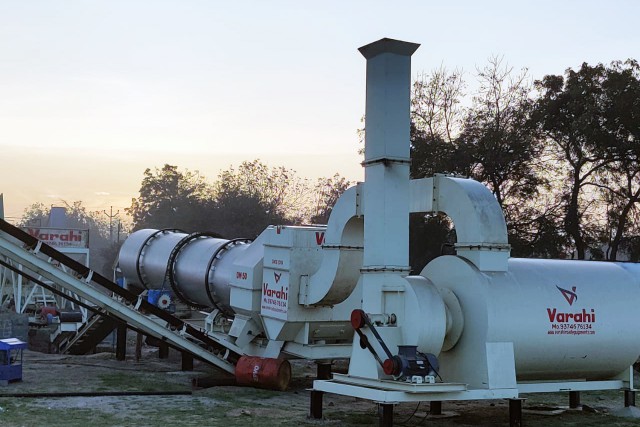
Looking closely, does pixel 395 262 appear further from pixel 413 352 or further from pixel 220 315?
pixel 220 315

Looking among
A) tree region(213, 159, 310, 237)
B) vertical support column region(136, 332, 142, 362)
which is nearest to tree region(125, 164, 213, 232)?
tree region(213, 159, 310, 237)

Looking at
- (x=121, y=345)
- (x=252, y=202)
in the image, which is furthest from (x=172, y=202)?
(x=121, y=345)

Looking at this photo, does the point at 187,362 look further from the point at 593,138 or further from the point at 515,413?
the point at 593,138

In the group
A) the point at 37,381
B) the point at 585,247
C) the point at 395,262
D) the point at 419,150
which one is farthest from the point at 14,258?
→ the point at 585,247

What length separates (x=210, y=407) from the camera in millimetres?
15180

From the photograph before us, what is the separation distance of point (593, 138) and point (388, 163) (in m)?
22.2

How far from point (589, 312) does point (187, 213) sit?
181 feet

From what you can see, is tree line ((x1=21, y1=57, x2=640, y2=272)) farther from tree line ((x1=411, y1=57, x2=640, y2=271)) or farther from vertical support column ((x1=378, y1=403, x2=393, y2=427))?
vertical support column ((x1=378, y1=403, x2=393, y2=427))

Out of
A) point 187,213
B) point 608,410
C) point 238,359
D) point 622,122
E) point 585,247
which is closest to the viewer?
point 608,410

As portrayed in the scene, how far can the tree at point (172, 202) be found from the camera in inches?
2609

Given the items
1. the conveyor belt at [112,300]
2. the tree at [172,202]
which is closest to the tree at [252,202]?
the tree at [172,202]

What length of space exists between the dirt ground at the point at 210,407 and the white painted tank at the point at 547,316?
4.05ft

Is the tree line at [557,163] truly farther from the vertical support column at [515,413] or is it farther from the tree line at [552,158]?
the vertical support column at [515,413]

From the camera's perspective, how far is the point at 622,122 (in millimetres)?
32281
